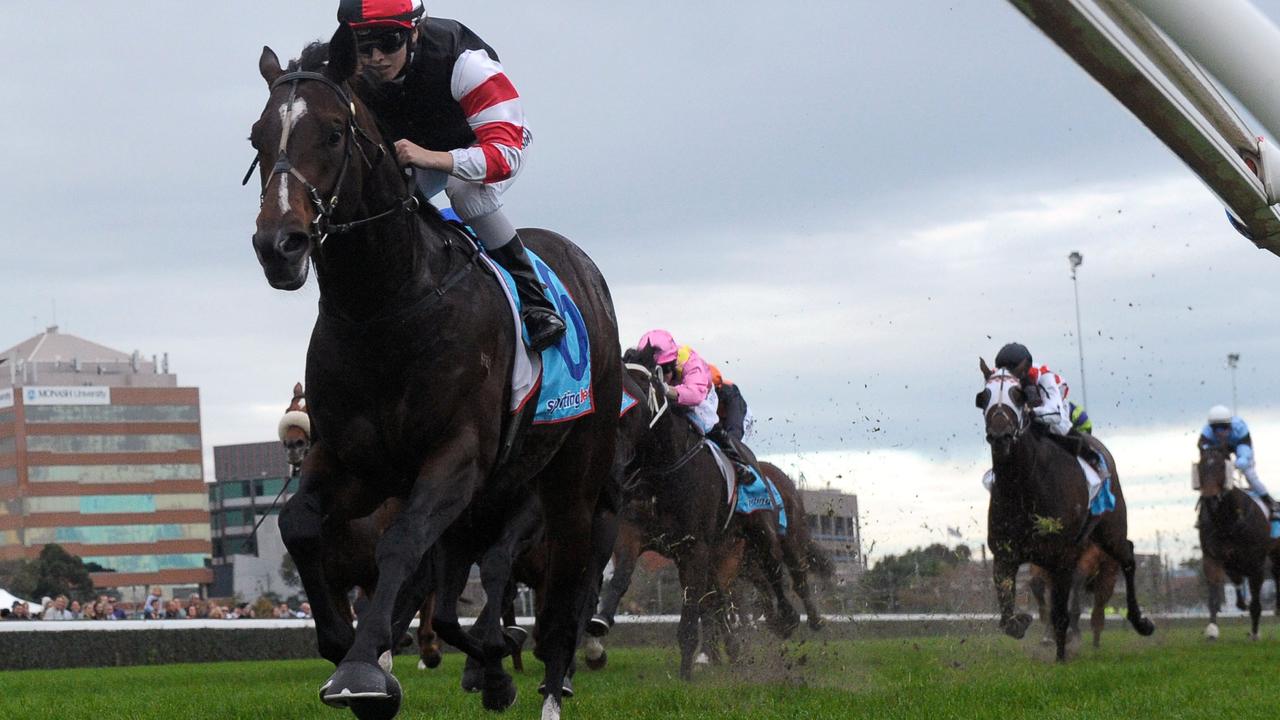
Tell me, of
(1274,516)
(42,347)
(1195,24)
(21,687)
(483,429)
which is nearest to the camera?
(1195,24)

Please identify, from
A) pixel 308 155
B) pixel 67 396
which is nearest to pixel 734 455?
pixel 308 155

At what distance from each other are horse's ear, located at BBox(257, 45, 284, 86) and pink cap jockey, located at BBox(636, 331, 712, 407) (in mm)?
6652

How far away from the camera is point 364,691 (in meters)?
4.29

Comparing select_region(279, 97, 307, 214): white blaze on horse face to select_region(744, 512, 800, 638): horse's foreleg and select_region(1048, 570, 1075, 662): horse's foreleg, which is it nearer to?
select_region(744, 512, 800, 638): horse's foreleg

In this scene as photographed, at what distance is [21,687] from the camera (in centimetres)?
1216

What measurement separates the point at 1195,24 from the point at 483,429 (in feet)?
12.4

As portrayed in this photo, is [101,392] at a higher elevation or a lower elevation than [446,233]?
higher

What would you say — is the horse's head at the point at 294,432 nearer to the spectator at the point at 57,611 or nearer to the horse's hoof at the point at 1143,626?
the horse's hoof at the point at 1143,626

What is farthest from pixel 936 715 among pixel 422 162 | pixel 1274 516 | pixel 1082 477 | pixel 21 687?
pixel 1274 516

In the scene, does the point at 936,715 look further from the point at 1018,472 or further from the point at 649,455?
the point at 1018,472

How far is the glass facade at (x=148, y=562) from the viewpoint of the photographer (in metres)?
127

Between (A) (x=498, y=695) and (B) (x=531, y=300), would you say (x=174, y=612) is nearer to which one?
(A) (x=498, y=695)

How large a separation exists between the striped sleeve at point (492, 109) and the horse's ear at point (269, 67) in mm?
816

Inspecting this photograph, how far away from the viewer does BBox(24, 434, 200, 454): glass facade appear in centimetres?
13150
